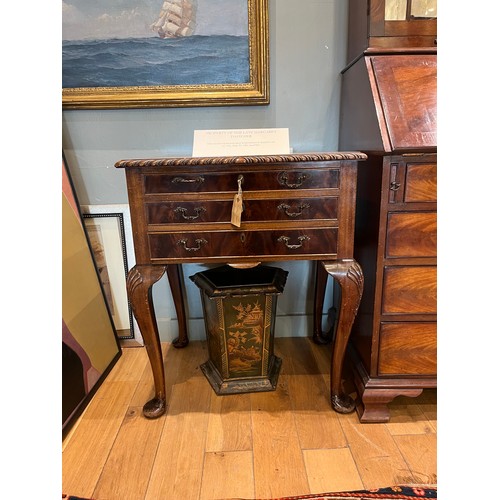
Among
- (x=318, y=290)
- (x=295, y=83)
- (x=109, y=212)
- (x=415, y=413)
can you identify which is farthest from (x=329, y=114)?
(x=415, y=413)

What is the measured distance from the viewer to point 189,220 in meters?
1.06

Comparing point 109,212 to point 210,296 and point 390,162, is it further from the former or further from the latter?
point 390,162

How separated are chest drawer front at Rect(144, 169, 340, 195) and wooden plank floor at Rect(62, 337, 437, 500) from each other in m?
0.78

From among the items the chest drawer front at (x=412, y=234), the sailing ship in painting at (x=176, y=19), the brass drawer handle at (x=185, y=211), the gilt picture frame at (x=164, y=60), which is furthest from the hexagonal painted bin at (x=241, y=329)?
the sailing ship in painting at (x=176, y=19)

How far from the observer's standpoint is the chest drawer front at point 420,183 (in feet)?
3.28

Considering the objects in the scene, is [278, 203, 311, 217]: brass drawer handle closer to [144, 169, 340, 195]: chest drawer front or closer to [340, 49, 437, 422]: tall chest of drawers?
[144, 169, 340, 195]: chest drawer front

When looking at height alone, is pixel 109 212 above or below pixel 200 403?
above

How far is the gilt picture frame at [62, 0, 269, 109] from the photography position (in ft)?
4.44

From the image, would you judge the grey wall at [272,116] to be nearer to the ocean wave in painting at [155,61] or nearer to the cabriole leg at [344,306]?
the ocean wave in painting at [155,61]

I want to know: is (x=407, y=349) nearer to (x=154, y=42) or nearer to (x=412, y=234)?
(x=412, y=234)

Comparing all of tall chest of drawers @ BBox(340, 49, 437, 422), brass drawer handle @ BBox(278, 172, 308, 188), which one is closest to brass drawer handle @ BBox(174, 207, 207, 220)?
brass drawer handle @ BBox(278, 172, 308, 188)

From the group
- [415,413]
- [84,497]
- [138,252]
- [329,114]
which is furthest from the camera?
[329,114]

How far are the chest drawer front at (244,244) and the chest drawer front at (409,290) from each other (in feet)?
0.65

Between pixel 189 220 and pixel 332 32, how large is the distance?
96 cm
